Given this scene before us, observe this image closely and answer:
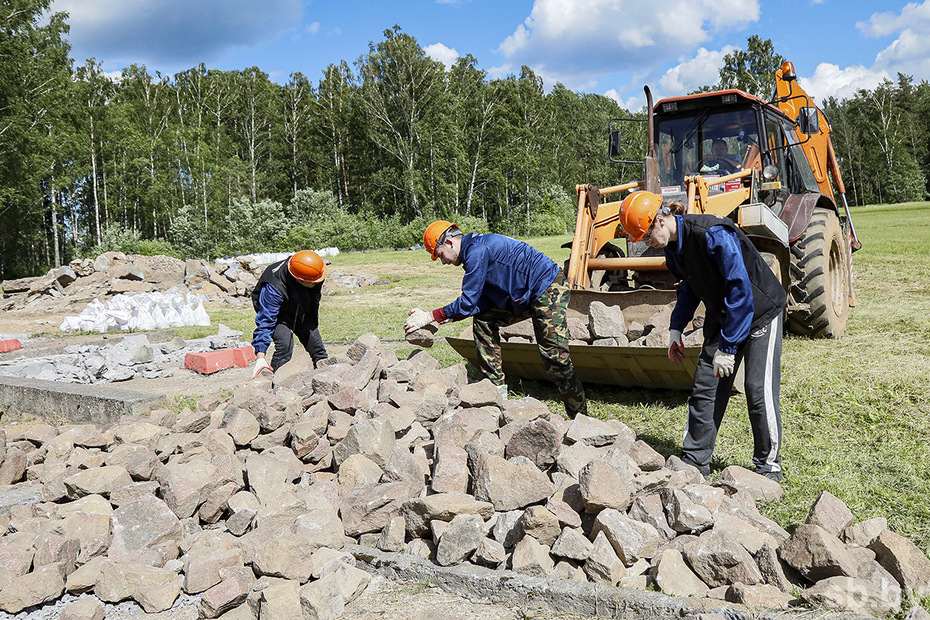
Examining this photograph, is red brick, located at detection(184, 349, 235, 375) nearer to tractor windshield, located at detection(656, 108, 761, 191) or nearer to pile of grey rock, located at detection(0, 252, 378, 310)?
tractor windshield, located at detection(656, 108, 761, 191)

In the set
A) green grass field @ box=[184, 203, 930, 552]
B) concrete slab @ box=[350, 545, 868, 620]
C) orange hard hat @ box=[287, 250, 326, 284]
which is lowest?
concrete slab @ box=[350, 545, 868, 620]

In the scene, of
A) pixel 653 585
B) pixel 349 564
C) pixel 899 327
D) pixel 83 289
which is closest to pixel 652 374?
pixel 653 585

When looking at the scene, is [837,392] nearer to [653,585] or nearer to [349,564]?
[653,585]

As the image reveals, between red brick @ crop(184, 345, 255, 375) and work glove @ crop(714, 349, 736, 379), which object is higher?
work glove @ crop(714, 349, 736, 379)

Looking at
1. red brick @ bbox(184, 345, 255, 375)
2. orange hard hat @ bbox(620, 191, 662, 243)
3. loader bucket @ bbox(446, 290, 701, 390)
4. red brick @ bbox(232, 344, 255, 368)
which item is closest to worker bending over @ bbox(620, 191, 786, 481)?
orange hard hat @ bbox(620, 191, 662, 243)

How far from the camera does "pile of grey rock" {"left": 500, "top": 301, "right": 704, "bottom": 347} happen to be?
5.20m

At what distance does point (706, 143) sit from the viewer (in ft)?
22.9

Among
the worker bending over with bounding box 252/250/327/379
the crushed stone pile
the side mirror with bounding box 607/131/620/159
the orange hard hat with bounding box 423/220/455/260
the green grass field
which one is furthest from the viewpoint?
the crushed stone pile

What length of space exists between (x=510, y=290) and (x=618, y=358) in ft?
3.58

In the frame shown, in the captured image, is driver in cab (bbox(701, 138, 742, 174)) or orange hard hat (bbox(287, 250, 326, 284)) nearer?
orange hard hat (bbox(287, 250, 326, 284))

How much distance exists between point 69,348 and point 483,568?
314 inches

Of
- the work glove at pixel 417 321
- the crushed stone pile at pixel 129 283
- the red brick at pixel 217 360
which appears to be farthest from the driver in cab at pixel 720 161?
the crushed stone pile at pixel 129 283

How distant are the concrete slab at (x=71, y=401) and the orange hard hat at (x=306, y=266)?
1.67 meters

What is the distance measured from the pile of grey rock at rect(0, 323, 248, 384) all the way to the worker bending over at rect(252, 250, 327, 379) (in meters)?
2.66
